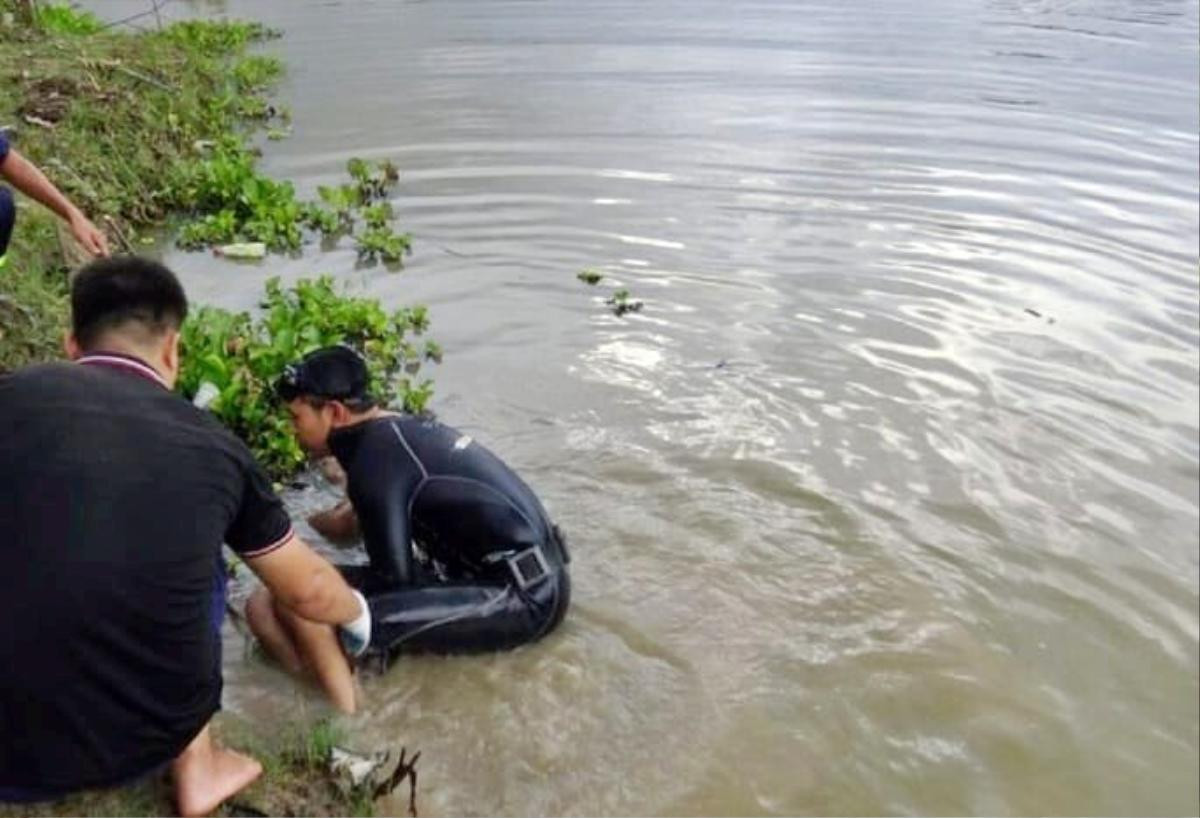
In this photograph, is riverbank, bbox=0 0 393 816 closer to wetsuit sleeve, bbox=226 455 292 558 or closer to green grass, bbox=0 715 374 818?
green grass, bbox=0 715 374 818

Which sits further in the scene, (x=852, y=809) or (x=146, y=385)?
(x=852, y=809)

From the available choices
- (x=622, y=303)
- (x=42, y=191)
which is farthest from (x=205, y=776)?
(x=622, y=303)

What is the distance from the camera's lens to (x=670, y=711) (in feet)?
15.2

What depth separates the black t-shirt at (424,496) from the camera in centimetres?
479

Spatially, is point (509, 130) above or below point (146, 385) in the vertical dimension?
below

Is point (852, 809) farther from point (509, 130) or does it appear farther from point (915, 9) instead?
point (915, 9)

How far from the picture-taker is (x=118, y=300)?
3318 millimetres

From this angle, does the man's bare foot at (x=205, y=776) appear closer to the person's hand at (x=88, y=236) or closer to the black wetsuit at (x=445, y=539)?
the black wetsuit at (x=445, y=539)

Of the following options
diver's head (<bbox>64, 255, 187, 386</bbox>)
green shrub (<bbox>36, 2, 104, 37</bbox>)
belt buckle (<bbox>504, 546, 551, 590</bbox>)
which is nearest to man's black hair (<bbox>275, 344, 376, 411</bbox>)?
belt buckle (<bbox>504, 546, 551, 590</bbox>)

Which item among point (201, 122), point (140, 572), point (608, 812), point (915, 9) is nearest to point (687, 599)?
point (608, 812)

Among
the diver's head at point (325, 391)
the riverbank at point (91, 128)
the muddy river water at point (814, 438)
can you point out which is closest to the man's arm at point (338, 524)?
the muddy river water at point (814, 438)

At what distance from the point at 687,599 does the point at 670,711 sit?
0.80 metres

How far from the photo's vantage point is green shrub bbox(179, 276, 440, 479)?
6305 millimetres

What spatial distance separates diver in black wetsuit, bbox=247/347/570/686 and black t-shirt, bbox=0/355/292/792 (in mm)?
1547
